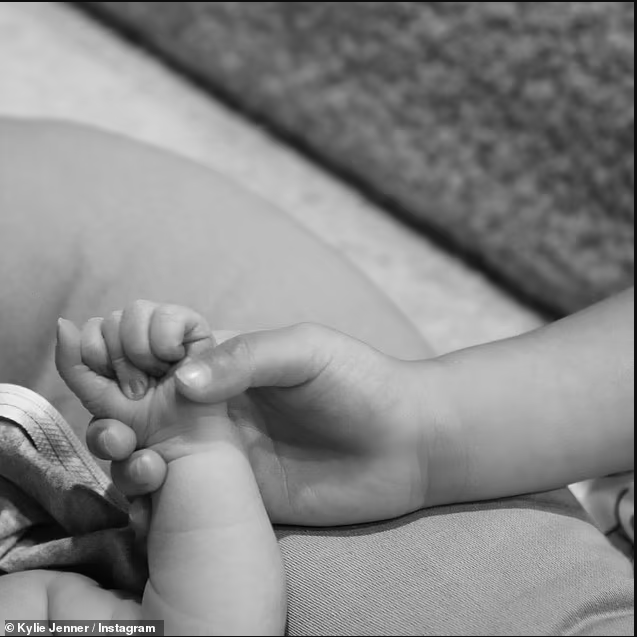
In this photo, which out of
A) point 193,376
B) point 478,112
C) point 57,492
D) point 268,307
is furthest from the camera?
point 478,112

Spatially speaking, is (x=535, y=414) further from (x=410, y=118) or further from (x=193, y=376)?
(x=410, y=118)

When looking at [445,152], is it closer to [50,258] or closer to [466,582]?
[50,258]

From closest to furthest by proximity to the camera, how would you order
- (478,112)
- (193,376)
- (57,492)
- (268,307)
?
(193,376)
(57,492)
(268,307)
(478,112)

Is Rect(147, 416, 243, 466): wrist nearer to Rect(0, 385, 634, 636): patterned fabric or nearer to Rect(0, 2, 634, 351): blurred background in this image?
Rect(0, 385, 634, 636): patterned fabric

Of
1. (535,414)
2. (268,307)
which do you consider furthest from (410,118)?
(535,414)

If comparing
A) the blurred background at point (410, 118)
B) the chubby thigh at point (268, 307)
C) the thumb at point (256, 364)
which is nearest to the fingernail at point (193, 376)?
the thumb at point (256, 364)

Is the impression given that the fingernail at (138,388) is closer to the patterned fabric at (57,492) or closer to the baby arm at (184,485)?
the baby arm at (184,485)

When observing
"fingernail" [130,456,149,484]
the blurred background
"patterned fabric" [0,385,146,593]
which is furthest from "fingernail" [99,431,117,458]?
the blurred background

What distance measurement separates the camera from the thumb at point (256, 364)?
0.50m

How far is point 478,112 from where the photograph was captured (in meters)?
1.16

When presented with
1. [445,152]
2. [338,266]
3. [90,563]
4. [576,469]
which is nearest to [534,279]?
[445,152]

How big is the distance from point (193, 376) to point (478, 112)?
0.78m

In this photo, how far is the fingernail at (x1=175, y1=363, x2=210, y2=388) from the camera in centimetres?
50

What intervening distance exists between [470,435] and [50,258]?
38cm
